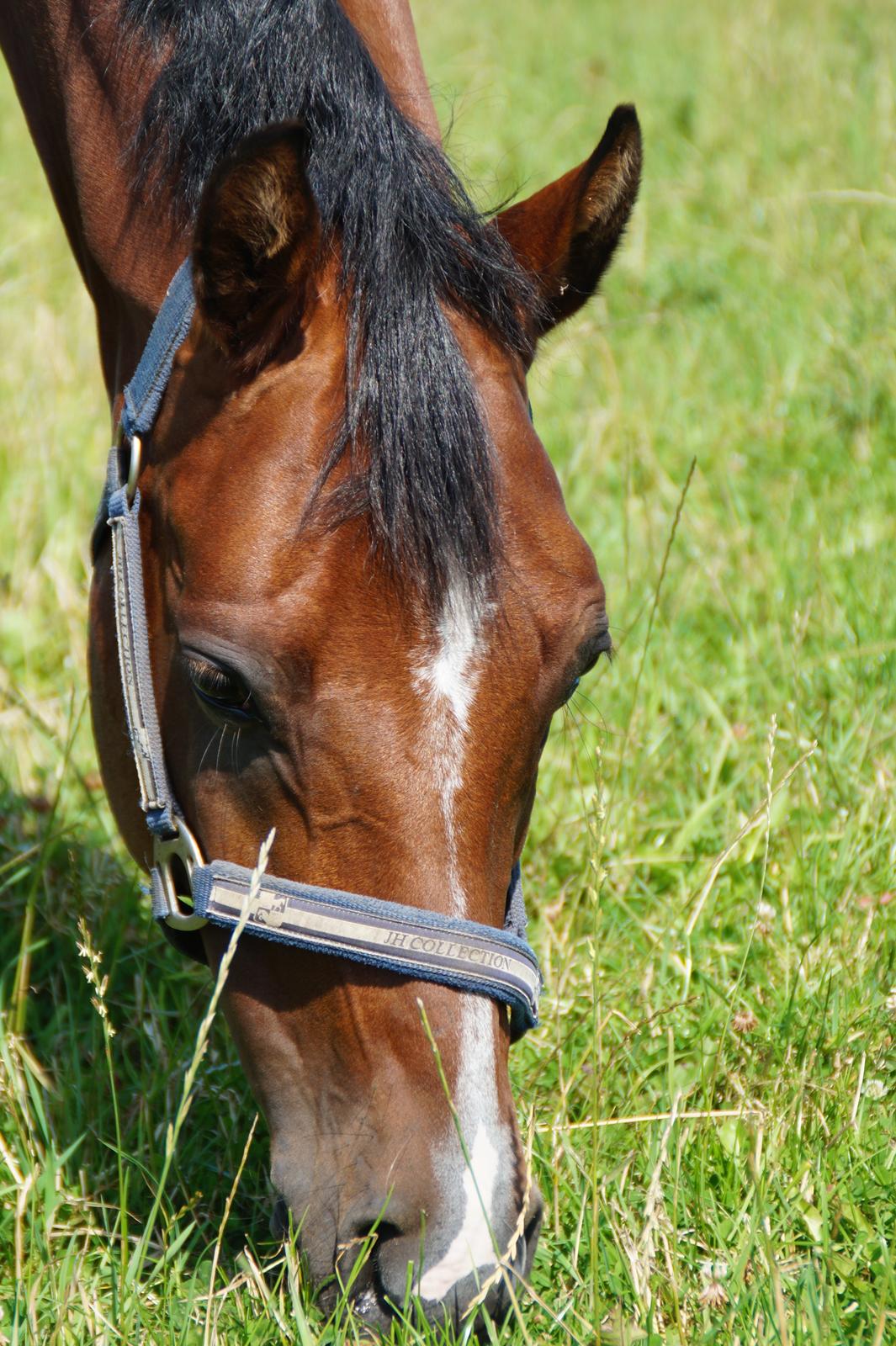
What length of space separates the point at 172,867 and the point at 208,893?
0.22 meters

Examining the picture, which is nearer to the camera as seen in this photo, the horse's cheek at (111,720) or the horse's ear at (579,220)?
the horse's ear at (579,220)

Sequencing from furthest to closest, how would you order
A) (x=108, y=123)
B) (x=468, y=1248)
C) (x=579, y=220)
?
(x=108, y=123)
(x=579, y=220)
(x=468, y=1248)

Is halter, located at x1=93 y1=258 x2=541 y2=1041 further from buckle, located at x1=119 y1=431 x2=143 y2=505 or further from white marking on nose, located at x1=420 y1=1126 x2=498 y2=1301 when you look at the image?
white marking on nose, located at x1=420 y1=1126 x2=498 y2=1301

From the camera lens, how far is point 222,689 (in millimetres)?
1750

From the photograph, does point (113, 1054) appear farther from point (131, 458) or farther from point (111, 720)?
point (131, 458)

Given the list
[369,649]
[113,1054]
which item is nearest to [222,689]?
[369,649]

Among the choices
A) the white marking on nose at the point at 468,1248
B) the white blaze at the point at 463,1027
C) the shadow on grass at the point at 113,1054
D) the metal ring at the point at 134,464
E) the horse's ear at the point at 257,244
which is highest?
the horse's ear at the point at 257,244

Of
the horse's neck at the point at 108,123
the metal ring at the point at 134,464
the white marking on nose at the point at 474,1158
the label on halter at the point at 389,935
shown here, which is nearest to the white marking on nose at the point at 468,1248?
the white marking on nose at the point at 474,1158

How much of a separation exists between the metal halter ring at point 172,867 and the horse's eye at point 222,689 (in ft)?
0.79

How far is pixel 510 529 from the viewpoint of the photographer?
1774mm

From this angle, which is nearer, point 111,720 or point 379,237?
point 379,237

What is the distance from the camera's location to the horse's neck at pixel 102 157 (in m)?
2.12

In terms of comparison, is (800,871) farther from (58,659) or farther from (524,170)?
(524,170)

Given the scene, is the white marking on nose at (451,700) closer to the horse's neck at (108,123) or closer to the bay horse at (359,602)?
the bay horse at (359,602)
